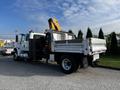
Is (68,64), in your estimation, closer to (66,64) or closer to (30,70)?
(66,64)

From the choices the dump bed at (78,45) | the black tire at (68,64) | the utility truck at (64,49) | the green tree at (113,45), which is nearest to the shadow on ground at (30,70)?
the black tire at (68,64)

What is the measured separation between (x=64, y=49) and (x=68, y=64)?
85 cm

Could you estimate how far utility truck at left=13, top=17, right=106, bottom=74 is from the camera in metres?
9.35

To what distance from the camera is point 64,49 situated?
10125 millimetres

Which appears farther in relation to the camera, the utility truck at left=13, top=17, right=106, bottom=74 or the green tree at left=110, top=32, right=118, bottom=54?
the green tree at left=110, top=32, right=118, bottom=54

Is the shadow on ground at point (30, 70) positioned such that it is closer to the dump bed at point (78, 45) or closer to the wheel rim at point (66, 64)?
the wheel rim at point (66, 64)

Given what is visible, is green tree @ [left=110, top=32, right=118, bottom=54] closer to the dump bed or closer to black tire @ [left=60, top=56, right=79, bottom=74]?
the dump bed

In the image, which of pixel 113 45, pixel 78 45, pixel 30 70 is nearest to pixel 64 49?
pixel 78 45

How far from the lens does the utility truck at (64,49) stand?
935cm

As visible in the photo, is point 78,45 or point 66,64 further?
point 66,64

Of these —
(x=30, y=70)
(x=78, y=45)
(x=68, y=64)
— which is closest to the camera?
(x=78, y=45)

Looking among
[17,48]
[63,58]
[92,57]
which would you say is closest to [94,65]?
[92,57]

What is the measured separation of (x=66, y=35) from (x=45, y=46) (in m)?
1.91

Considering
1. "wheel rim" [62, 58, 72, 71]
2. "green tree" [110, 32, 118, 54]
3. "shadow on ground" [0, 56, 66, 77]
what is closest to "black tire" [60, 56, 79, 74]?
"wheel rim" [62, 58, 72, 71]
